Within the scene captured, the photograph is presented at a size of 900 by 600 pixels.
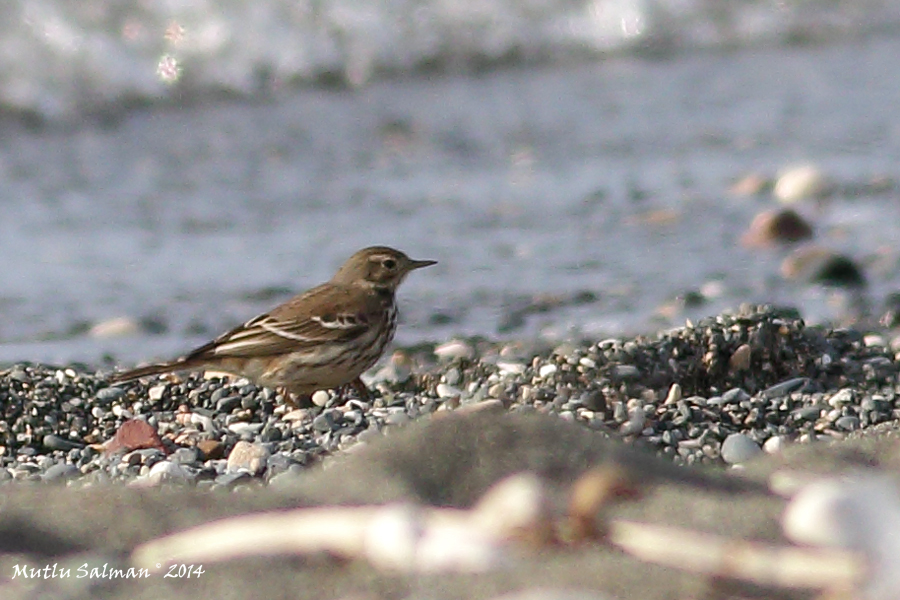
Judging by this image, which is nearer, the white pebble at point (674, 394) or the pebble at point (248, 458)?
the pebble at point (248, 458)

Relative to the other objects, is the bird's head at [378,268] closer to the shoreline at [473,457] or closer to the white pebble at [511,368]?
the shoreline at [473,457]

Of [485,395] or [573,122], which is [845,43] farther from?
[485,395]

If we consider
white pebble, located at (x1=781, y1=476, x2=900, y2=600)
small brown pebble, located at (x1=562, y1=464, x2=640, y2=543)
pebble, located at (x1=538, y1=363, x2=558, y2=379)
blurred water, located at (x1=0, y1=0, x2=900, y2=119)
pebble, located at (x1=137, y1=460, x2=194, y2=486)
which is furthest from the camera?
blurred water, located at (x1=0, y1=0, x2=900, y2=119)

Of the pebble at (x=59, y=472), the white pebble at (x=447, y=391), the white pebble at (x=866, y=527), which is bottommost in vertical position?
the pebble at (x=59, y=472)

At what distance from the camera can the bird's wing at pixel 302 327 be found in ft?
18.9

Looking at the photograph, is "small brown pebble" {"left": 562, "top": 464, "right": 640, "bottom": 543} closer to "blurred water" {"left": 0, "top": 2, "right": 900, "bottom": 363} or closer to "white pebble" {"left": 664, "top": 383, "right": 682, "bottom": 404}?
"white pebble" {"left": 664, "top": 383, "right": 682, "bottom": 404}

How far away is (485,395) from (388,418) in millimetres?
380

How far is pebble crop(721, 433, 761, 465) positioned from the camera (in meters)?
4.48

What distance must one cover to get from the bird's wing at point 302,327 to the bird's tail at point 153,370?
1.3 inches

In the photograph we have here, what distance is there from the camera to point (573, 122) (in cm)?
1184

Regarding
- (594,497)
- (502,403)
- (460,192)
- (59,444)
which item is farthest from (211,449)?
(460,192)

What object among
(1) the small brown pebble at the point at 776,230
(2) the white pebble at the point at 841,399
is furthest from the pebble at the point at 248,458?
(1) the small brown pebble at the point at 776,230

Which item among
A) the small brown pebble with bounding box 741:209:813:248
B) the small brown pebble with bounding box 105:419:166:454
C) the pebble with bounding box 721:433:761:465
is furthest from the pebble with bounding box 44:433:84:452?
the small brown pebble with bounding box 741:209:813:248

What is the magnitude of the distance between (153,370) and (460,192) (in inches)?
183
